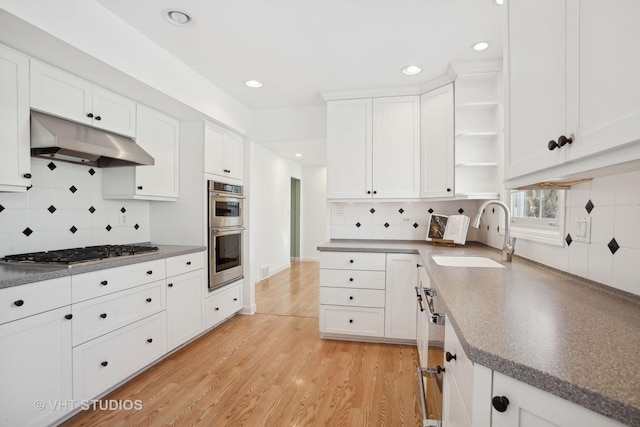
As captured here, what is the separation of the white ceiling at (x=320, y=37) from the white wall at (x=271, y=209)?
2.26m

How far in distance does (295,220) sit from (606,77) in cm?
650

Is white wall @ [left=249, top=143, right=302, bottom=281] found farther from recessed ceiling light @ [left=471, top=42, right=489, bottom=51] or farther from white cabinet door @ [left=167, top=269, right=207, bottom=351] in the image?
recessed ceiling light @ [left=471, top=42, right=489, bottom=51]

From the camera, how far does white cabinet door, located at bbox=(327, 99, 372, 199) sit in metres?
2.98

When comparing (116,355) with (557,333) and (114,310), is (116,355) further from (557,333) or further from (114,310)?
(557,333)

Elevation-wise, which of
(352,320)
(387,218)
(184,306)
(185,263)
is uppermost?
(387,218)

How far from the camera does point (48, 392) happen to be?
1567mm

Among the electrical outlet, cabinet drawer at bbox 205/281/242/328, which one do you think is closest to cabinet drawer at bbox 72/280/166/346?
cabinet drawer at bbox 205/281/242/328

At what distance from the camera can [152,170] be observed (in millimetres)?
2633

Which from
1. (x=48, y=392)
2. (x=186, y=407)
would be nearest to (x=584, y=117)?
(x=186, y=407)

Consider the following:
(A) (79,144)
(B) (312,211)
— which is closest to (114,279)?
(A) (79,144)

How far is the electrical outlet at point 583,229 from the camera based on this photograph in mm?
1310

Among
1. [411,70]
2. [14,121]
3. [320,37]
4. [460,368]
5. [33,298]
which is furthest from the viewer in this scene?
[411,70]

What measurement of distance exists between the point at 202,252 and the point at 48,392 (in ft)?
4.69

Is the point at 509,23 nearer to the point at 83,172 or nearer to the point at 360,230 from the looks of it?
the point at 360,230
